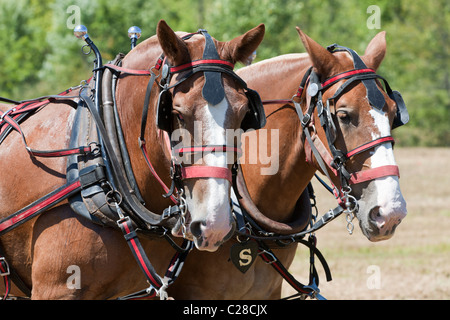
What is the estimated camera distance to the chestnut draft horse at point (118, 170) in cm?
299

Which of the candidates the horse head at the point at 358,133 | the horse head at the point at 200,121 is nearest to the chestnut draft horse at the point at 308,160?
the horse head at the point at 358,133

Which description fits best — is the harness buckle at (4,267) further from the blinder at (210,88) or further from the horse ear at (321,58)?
the horse ear at (321,58)

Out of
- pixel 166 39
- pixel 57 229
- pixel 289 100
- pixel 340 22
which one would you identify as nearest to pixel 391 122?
pixel 289 100

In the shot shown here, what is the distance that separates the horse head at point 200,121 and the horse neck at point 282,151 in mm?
892

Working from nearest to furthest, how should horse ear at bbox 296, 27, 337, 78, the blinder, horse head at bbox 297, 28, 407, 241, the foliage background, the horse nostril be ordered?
1. the horse nostril
2. the blinder
3. horse head at bbox 297, 28, 407, 241
4. horse ear at bbox 296, 27, 337, 78
5. the foliage background

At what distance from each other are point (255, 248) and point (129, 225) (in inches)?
42.7

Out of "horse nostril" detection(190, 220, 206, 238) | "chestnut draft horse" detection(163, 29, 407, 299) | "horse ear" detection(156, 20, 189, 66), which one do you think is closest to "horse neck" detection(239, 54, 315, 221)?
"chestnut draft horse" detection(163, 29, 407, 299)

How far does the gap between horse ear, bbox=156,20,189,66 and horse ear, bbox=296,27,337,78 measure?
0.97m

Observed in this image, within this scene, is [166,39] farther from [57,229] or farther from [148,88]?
[57,229]

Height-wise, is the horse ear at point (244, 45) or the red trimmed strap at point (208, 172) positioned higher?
the horse ear at point (244, 45)

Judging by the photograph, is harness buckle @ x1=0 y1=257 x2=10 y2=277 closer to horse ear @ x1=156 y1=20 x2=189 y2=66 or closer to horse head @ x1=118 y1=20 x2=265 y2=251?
horse head @ x1=118 y1=20 x2=265 y2=251

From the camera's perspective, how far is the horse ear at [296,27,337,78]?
3805mm

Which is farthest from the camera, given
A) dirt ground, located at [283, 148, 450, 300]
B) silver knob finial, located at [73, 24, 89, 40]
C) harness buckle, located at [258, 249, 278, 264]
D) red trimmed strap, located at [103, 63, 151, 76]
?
dirt ground, located at [283, 148, 450, 300]

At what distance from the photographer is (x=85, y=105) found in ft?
11.2
